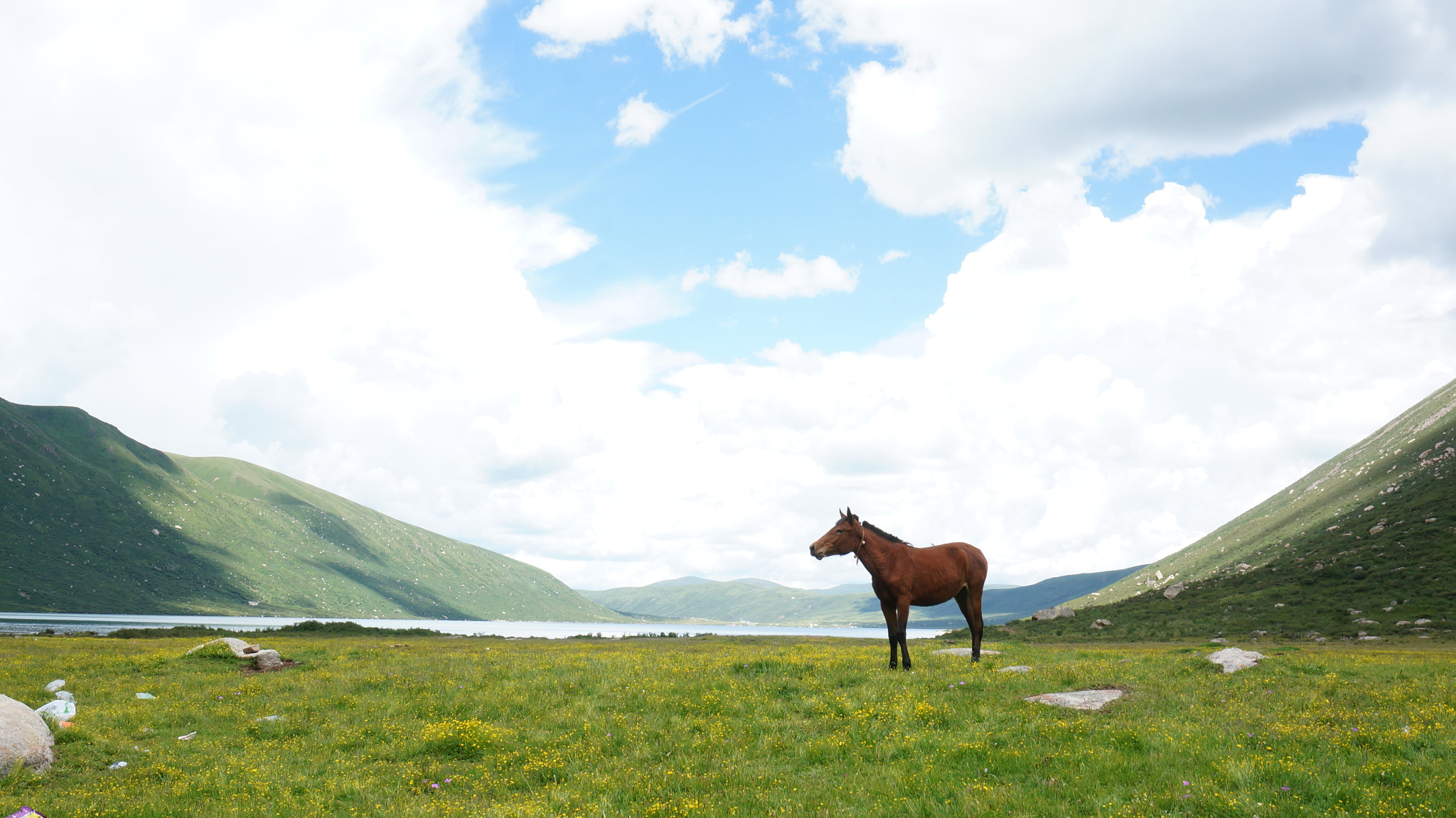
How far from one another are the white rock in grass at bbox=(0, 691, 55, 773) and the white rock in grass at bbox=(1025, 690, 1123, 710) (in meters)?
21.2

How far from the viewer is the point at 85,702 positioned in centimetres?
2228

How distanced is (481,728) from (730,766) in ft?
20.5

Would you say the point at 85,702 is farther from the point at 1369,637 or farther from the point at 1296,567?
the point at 1296,567

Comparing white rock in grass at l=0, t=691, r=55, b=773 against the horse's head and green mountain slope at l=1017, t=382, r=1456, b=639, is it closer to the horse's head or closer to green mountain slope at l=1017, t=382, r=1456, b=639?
the horse's head

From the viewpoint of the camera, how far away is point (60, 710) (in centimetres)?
1920

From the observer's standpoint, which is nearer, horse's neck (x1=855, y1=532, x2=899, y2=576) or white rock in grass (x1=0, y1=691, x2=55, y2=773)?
white rock in grass (x1=0, y1=691, x2=55, y2=773)

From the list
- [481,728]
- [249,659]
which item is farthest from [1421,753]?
[249,659]

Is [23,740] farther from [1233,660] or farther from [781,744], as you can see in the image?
[1233,660]

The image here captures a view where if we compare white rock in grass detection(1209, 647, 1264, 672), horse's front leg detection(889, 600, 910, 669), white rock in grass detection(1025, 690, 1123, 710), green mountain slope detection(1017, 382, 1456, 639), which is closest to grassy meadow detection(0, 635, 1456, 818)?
white rock in grass detection(1025, 690, 1123, 710)

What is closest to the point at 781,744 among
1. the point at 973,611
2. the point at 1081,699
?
the point at 1081,699

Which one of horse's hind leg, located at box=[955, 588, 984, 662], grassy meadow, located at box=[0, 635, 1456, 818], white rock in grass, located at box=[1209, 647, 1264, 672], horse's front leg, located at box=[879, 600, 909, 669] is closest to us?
grassy meadow, located at box=[0, 635, 1456, 818]

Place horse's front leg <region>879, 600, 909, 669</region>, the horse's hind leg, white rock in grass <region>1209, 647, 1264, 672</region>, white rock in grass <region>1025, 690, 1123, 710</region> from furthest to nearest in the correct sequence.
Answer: the horse's hind leg
horse's front leg <region>879, 600, 909, 669</region>
white rock in grass <region>1209, 647, 1264, 672</region>
white rock in grass <region>1025, 690, 1123, 710</region>

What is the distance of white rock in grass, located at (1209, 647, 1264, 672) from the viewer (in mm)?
A: 21562

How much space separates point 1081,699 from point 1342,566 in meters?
87.2
